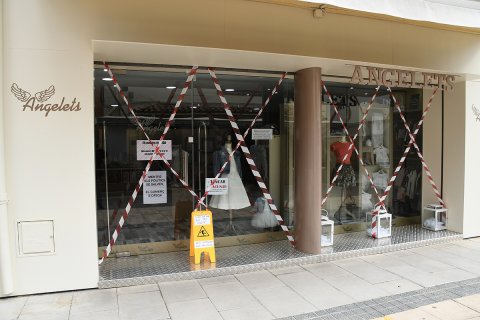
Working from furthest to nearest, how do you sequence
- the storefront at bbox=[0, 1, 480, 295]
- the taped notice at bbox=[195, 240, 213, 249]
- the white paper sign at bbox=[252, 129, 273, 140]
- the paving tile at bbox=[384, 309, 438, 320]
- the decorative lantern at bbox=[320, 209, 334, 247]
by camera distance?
the white paper sign at bbox=[252, 129, 273, 140] → the decorative lantern at bbox=[320, 209, 334, 247] → the taped notice at bbox=[195, 240, 213, 249] → the storefront at bbox=[0, 1, 480, 295] → the paving tile at bbox=[384, 309, 438, 320]

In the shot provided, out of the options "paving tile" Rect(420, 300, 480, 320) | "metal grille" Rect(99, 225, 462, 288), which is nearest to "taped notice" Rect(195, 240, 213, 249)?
"metal grille" Rect(99, 225, 462, 288)

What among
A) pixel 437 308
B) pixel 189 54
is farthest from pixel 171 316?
pixel 189 54

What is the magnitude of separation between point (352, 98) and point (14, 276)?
591cm

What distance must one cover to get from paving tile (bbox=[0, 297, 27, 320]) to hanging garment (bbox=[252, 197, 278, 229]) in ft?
11.5

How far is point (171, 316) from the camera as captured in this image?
12.7 ft

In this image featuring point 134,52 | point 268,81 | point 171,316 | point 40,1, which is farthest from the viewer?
point 268,81

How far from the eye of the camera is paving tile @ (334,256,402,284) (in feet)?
16.2

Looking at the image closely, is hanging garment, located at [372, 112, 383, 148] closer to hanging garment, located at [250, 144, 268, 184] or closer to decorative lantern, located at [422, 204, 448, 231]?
decorative lantern, located at [422, 204, 448, 231]

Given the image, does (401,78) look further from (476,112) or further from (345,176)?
(345,176)

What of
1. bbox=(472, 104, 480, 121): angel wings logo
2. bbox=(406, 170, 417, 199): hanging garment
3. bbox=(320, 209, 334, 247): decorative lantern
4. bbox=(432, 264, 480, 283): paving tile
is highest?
bbox=(472, 104, 480, 121): angel wings logo

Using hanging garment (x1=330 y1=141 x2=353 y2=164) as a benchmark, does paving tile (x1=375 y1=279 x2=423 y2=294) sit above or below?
below

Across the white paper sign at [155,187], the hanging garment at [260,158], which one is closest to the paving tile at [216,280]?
the white paper sign at [155,187]

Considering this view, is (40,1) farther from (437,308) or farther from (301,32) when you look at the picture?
(437,308)

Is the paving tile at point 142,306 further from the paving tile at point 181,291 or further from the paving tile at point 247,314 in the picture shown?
the paving tile at point 247,314
